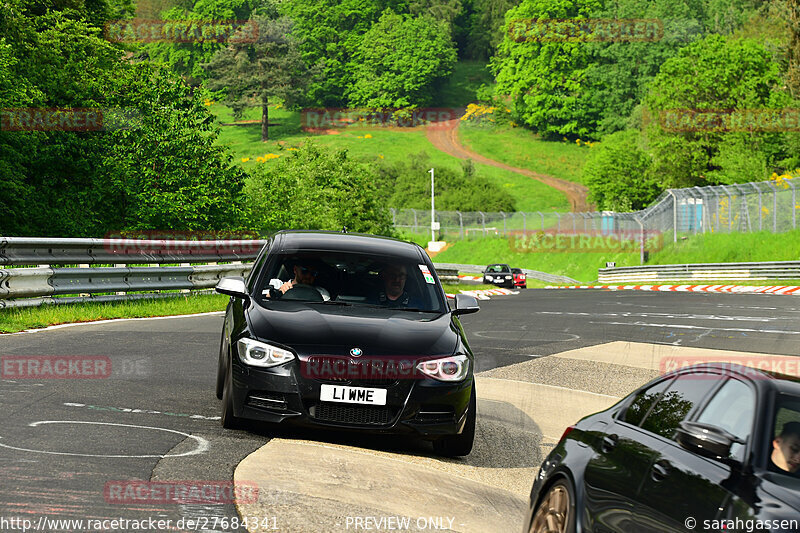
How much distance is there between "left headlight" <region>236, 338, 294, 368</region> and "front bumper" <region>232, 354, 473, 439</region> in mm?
44

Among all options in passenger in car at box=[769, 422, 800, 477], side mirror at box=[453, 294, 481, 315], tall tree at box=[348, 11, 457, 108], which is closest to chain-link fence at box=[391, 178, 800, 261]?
side mirror at box=[453, 294, 481, 315]

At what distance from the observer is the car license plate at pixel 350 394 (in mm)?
7598

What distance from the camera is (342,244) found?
31.5 feet

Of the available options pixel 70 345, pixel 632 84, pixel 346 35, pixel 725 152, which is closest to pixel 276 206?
pixel 725 152

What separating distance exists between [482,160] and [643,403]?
129m

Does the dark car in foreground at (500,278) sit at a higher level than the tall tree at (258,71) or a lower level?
lower

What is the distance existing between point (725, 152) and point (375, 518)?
220 feet

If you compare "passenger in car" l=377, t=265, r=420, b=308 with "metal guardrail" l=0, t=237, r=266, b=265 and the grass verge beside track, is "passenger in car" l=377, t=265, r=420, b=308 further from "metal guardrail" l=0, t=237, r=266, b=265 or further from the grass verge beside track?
"metal guardrail" l=0, t=237, r=266, b=265

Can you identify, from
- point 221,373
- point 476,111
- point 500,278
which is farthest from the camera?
point 476,111

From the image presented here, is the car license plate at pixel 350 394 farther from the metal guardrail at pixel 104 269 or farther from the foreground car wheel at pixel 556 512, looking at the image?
the metal guardrail at pixel 104 269

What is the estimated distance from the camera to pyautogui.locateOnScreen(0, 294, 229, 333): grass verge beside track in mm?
14930

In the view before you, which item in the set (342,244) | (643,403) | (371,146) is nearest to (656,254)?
(342,244)

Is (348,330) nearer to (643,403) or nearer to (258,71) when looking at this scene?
(643,403)

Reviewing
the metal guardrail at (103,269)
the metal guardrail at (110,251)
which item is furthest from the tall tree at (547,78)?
the metal guardrail at (103,269)
